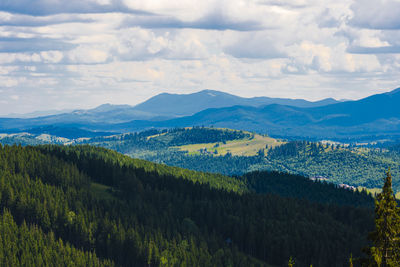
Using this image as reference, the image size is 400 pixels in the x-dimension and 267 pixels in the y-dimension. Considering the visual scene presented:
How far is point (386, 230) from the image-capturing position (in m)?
46.7

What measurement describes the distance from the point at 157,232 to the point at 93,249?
25.7 meters

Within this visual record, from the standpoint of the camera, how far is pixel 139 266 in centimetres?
17162

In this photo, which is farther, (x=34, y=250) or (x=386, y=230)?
(x=34, y=250)

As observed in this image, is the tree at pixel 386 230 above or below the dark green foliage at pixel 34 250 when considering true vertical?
above

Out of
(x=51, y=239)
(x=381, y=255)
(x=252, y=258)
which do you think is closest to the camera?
(x=381, y=255)

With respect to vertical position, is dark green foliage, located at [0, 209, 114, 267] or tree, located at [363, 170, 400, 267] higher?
tree, located at [363, 170, 400, 267]

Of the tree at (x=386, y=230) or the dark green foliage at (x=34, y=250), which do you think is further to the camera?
the dark green foliage at (x=34, y=250)

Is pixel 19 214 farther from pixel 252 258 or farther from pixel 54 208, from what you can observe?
pixel 252 258

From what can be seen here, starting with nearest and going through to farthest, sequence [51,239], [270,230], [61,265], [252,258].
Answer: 1. [61,265]
2. [51,239]
3. [252,258]
4. [270,230]

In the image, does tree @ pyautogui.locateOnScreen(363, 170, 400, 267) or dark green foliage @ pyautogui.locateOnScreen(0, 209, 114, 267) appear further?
dark green foliage @ pyautogui.locateOnScreen(0, 209, 114, 267)

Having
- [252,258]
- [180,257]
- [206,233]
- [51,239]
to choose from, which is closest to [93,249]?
[51,239]

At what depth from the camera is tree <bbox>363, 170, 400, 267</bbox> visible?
4628 centimetres

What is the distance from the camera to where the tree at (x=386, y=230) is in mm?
46281

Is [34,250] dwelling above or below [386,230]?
below
